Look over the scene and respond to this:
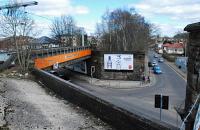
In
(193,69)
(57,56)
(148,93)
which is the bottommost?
(148,93)

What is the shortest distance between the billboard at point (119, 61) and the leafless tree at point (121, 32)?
19054 millimetres

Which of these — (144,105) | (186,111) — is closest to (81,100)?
(186,111)

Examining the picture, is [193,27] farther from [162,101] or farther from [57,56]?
[57,56]

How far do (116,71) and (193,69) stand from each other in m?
50.6

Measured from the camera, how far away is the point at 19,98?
50.6 feet

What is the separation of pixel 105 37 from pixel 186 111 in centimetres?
7593

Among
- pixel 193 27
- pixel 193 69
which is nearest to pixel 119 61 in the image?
pixel 193 69

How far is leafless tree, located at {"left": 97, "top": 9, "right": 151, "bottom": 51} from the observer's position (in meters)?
77.7

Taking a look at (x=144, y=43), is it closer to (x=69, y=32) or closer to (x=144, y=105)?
(x=69, y=32)

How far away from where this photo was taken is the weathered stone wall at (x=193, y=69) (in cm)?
606

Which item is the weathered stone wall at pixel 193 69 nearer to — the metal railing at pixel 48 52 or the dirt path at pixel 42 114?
the dirt path at pixel 42 114

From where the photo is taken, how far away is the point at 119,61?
55.8m

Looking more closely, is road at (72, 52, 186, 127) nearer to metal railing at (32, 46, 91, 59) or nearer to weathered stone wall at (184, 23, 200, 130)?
metal railing at (32, 46, 91, 59)

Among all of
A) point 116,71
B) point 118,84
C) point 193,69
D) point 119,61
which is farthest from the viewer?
point 116,71
